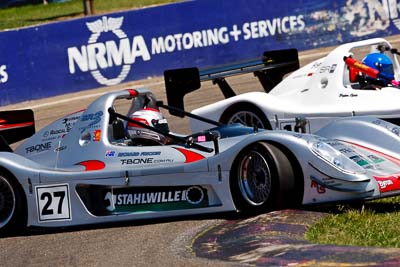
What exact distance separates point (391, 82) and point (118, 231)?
4632 millimetres

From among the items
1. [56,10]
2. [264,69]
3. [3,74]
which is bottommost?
[3,74]

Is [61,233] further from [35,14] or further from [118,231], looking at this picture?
[35,14]

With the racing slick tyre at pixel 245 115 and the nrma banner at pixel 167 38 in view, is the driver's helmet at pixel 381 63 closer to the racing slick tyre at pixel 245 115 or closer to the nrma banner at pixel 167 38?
the racing slick tyre at pixel 245 115

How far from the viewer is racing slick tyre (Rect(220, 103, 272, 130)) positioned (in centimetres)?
1244

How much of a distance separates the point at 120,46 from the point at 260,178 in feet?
42.0

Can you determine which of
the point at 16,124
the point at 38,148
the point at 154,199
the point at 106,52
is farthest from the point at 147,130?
the point at 106,52

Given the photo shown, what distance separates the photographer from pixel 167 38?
2128 cm

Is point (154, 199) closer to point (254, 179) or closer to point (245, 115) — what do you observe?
point (254, 179)

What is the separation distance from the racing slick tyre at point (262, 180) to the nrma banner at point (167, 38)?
1214 cm

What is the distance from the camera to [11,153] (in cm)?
977

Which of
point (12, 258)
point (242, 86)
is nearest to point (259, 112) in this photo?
point (12, 258)

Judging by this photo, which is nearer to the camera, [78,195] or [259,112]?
[78,195]

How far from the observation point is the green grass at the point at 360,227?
737 cm

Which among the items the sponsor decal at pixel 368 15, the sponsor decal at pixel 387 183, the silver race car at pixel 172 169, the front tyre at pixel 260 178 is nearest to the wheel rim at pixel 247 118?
the silver race car at pixel 172 169
